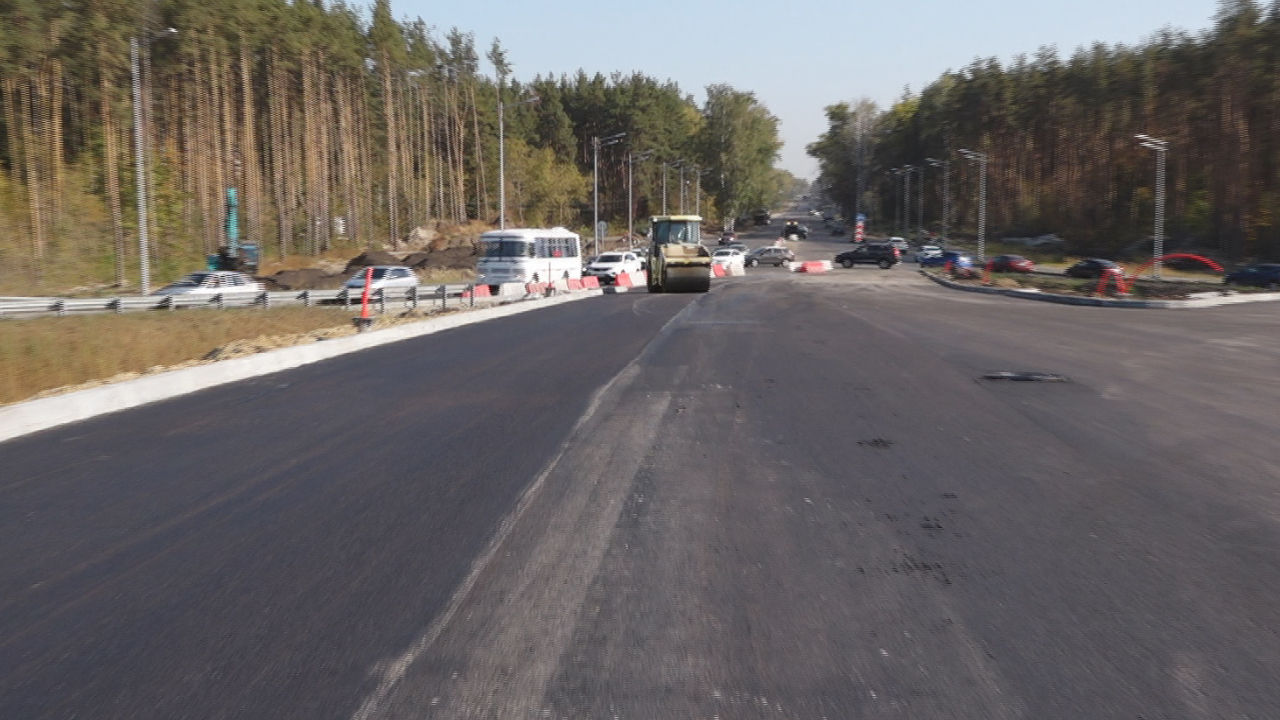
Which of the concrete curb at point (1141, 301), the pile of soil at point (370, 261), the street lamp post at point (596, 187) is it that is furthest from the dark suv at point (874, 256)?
the pile of soil at point (370, 261)

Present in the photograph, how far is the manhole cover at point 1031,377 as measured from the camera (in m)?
16.0

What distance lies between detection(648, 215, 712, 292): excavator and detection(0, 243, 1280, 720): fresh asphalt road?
28858 mm

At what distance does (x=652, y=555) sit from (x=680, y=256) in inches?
1466

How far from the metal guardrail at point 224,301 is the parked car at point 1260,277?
127ft

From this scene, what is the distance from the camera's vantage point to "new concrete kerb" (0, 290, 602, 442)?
12422 millimetres

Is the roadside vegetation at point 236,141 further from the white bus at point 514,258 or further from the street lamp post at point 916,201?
the street lamp post at point 916,201

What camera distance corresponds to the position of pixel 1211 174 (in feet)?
246

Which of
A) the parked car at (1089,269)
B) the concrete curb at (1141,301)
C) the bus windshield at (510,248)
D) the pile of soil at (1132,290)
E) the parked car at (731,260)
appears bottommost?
the concrete curb at (1141,301)

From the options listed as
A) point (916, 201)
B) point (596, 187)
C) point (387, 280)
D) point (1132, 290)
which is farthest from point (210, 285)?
point (916, 201)

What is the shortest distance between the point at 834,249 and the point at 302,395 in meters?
97.9

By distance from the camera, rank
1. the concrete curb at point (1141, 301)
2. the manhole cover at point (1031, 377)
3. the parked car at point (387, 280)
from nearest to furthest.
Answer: the manhole cover at point (1031, 377)
the concrete curb at point (1141, 301)
the parked car at point (387, 280)

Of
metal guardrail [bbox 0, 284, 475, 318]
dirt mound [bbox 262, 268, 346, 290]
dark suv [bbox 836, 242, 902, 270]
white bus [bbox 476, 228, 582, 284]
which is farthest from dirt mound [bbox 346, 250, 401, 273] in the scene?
dark suv [bbox 836, 242, 902, 270]

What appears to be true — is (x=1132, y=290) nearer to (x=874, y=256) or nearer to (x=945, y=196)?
(x=874, y=256)

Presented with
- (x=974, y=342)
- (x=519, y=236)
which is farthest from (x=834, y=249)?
(x=974, y=342)
